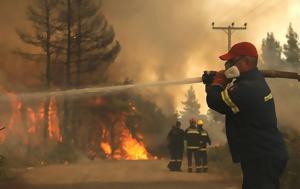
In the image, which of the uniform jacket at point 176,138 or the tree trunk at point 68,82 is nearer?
the uniform jacket at point 176,138

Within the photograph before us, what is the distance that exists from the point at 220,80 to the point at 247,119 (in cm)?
40

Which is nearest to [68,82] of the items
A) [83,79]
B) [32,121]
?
[83,79]

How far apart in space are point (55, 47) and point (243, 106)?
2329 cm

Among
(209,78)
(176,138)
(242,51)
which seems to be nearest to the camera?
(242,51)

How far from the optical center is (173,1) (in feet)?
126

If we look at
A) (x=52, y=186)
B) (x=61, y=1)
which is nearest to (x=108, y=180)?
(x=52, y=186)

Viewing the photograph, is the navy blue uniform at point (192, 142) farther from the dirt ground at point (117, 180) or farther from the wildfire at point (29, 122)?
the wildfire at point (29, 122)

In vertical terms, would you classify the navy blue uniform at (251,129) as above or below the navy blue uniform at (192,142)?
above

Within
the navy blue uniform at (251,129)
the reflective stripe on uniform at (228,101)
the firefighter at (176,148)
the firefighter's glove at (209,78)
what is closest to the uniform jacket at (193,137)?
the firefighter at (176,148)

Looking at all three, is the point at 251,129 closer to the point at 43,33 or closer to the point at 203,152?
the point at 203,152

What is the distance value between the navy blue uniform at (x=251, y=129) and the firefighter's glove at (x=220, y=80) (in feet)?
0.21

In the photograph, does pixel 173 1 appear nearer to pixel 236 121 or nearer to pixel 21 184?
pixel 21 184

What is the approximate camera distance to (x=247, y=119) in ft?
14.5

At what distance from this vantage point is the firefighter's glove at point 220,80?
454 cm
